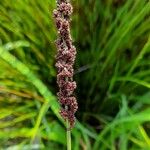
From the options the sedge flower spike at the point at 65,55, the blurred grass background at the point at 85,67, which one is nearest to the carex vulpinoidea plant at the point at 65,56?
the sedge flower spike at the point at 65,55

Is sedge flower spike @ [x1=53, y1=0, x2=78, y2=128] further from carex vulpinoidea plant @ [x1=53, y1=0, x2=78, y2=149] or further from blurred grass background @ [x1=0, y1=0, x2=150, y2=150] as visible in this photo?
blurred grass background @ [x1=0, y1=0, x2=150, y2=150]

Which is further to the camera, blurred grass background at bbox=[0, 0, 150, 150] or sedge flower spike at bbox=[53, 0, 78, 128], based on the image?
blurred grass background at bbox=[0, 0, 150, 150]

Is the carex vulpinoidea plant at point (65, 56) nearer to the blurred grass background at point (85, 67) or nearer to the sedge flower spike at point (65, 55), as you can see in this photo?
the sedge flower spike at point (65, 55)

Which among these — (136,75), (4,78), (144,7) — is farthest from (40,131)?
(144,7)

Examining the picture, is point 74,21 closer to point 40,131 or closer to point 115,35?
point 115,35

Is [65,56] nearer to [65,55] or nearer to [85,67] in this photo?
[65,55]

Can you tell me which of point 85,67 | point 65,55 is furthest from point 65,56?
point 85,67

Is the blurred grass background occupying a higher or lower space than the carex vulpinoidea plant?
higher

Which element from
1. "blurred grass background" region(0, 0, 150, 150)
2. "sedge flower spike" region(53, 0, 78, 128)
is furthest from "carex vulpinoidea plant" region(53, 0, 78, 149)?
"blurred grass background" region(0, 0, 150, 150)
